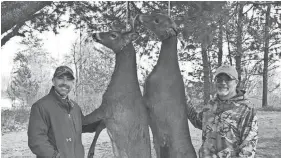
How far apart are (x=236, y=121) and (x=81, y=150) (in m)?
1.51

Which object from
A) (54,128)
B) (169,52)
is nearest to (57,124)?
(54,128)

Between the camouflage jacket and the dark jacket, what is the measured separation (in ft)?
4.08

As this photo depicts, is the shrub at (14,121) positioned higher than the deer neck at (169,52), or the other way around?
the deer neck at (169,52)

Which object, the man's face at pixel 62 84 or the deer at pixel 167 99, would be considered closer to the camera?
the man's face at pixel 62 84

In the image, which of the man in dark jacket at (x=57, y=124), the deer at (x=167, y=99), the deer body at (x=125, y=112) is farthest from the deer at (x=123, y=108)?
the man in dark jacket at (x=57, y=124)

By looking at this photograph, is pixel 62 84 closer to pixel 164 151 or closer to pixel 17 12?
pixel 164 151

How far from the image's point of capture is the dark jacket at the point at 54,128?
262cm

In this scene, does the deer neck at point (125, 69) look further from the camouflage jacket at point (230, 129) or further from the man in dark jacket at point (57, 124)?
the camouflage jacket at point (230, 129)

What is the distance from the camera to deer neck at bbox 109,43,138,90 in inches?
126

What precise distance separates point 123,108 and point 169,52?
0.76 m

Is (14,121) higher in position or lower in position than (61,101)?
lower

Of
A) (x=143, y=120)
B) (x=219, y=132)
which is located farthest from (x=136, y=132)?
(x=219, y=132)

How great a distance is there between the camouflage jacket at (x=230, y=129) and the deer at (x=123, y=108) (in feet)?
2.17

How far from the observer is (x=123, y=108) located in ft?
10.4
